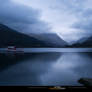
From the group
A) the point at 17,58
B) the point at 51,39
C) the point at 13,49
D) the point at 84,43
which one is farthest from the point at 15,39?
the point at 84,43

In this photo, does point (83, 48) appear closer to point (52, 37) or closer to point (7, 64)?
point (52, 37)

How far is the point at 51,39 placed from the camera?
1.68m

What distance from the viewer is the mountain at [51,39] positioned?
64.8 inches

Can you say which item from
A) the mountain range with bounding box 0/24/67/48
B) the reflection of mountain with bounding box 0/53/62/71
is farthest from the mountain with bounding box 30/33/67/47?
the reflection of mountain with bounding box 0/53/62/71

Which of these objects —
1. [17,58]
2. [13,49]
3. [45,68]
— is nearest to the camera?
[13,49]

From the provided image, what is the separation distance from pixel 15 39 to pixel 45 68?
2.23ft

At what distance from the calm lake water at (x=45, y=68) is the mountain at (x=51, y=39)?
0.11 metres

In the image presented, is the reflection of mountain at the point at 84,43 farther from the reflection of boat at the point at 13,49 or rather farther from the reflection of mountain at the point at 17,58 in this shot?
the reflection of boat at the point at 13,49

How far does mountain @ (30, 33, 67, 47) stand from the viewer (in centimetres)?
165

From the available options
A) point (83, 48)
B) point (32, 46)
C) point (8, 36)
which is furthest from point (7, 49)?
point (83, 48)

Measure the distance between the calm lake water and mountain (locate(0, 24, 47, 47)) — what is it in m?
0.11

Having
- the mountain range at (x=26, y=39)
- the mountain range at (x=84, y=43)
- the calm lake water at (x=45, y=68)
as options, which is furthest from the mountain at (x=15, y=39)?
the mountain range at (x=84, y=43)

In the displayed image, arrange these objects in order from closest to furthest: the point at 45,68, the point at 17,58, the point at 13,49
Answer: the point at 13,49 → the point at 17,58 → the point at 45,68

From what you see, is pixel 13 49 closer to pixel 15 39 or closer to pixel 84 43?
pixel 15 39
